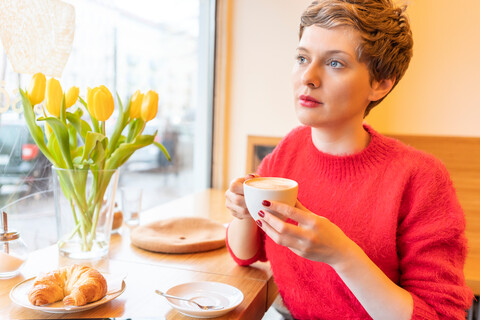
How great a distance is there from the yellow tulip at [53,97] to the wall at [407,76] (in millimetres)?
1629

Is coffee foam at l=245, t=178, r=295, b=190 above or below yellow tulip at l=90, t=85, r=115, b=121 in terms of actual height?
below

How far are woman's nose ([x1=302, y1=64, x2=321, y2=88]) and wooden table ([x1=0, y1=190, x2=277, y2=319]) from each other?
1.74ft

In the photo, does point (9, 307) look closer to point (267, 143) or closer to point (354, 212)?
point (354, 212)

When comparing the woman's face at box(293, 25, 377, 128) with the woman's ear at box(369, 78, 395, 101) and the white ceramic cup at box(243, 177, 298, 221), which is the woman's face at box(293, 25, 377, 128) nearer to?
the woman's ear at box(369, 78, 395, 101)

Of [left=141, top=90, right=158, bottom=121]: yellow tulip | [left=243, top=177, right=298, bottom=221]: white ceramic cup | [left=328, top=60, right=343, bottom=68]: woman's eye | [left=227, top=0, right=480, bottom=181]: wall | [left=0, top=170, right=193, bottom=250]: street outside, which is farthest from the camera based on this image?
[left=227, top=0, right=480, bottom=181]: wall

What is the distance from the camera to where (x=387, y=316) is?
3.12 ft

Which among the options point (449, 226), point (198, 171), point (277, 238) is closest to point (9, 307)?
point (277, 238)

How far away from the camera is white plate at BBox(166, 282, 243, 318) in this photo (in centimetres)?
95

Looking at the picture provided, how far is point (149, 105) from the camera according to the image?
124cm

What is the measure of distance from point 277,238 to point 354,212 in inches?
13.8

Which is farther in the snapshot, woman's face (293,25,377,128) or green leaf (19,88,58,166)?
green leaf (19,88,58,166)

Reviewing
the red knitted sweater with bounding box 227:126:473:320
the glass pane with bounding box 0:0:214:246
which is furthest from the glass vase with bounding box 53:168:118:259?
the red knitted sweater with bounding box 227:126:473:320

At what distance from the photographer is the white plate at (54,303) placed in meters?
0.90

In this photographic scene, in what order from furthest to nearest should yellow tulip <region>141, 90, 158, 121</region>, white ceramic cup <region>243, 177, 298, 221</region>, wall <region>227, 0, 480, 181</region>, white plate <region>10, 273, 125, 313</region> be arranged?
wall <region>227, 0, 480, 181</region>
yellow tulip <region>141, 90, 158, 121</region>
white plate <region>10, 273, 125, 313</region>
white ceramic cup <region>243, 177, 298, 221</region>
